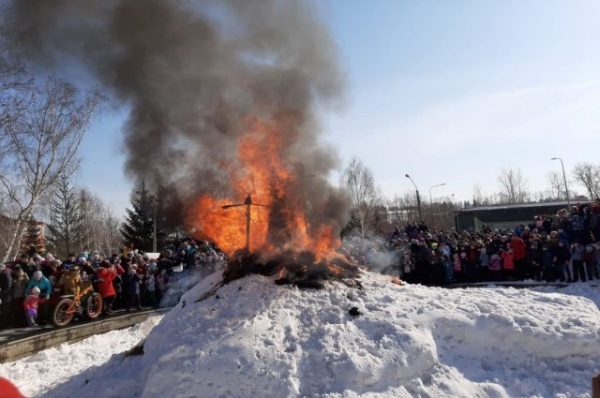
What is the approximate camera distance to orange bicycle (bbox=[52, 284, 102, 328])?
12.0 m

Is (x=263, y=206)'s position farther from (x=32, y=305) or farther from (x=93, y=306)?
(x=32, y=305)

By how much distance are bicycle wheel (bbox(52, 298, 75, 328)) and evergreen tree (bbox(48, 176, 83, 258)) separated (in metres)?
33.9

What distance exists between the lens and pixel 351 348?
275 inches

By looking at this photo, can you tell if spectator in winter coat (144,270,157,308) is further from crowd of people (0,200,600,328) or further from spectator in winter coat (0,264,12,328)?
spectator in winter coat (0,264,12,328)

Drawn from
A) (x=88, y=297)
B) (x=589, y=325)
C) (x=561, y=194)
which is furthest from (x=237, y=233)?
(x=561, y=194)

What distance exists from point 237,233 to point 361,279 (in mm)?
2873

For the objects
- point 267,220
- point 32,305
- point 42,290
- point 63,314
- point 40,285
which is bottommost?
point 63,314

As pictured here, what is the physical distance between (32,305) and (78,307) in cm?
115

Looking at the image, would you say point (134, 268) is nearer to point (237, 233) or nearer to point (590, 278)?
point (237, 233)

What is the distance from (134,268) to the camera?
15.1 metres

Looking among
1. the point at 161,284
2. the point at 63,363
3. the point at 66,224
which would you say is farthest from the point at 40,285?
the point at 66,224

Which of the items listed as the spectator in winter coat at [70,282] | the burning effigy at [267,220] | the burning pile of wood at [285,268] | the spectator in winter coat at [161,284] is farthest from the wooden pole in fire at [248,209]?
the spectator in winter coat at [161,284]

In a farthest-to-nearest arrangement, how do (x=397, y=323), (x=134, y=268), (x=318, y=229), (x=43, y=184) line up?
(x=43, y=184)
(x=134, y=268)
(x=318, y=229)
(x=397, y=323)

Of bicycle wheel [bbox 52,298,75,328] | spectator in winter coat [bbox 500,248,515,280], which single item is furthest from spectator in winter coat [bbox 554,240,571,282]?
bicycle wheel [bbox 52,298,75,328]
